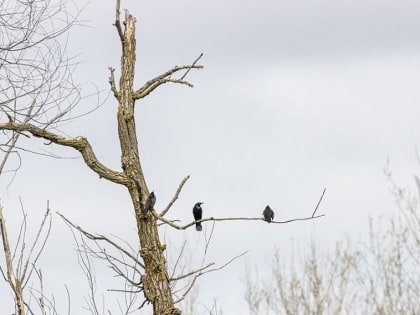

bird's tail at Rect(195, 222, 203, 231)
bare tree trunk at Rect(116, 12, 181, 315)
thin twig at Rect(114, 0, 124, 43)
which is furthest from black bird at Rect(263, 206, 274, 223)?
thin twig at Rect(114, 0, 124, 43)

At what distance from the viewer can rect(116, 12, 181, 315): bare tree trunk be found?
10.2 meters

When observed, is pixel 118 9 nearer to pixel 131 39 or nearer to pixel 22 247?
pixel 131 39

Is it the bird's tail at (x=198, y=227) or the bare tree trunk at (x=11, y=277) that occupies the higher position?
the bird's tail at (x=198, y=227)

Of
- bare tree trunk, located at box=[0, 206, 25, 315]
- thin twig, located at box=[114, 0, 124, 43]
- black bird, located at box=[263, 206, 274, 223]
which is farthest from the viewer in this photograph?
black bird, located at box=[263, 206, 274, 223]

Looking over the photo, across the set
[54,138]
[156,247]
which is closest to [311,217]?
[156,247]

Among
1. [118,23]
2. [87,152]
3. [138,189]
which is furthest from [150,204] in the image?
[118,23]

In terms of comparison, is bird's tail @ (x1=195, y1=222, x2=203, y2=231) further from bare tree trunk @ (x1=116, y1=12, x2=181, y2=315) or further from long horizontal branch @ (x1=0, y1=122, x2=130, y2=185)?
long horizontal branch @ (x1=0, y1=122, x2=130, y2=185)

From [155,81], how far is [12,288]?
205cm

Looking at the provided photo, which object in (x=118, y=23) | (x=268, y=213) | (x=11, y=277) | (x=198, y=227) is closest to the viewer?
(x=11, y=277)

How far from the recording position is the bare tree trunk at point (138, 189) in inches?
403

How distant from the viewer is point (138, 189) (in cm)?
1043

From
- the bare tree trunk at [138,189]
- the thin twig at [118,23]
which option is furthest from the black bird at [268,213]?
the thin twig at [118,23]

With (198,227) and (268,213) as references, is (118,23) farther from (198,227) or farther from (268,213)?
(268,213)

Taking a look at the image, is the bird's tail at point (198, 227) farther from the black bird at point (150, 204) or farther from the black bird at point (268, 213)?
the black bird at point (268, 213)
